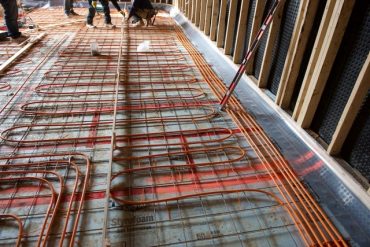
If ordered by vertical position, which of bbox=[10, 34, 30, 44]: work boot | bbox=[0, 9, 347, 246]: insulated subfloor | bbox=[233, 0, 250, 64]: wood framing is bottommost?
bbox=[0, 9, 347, 246]: insulated subfloor

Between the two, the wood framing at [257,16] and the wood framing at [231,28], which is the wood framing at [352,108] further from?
the wood framing at [231,28]

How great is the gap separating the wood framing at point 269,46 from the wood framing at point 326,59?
782 millimetres

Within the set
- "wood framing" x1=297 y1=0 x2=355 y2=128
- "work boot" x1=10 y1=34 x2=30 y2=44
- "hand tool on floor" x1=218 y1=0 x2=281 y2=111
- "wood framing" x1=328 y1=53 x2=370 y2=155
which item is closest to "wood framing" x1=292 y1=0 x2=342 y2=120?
"wood framing" x1=297 y1=0 x2=355 y2=128

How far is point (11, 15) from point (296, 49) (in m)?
4.97

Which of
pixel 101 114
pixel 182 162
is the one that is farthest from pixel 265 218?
pixel 101 114

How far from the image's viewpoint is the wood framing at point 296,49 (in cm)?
229

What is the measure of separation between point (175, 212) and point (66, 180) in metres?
0.89

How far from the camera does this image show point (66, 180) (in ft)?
6.68

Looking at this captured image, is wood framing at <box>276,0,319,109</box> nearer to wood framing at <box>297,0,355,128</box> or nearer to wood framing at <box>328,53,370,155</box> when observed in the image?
wood framing at <box>297,0,355,128</box>

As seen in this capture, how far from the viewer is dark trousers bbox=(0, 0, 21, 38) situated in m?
4.67

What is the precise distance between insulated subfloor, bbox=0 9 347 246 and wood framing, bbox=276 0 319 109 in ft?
1.43

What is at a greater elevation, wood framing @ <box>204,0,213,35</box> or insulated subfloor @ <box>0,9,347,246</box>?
wood framing @ <box>204,0,213,35</box>

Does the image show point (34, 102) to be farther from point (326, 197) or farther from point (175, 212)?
point (326, 197)

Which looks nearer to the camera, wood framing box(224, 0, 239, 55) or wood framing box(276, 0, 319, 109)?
wood framing box(276, 0, 319, 109)
